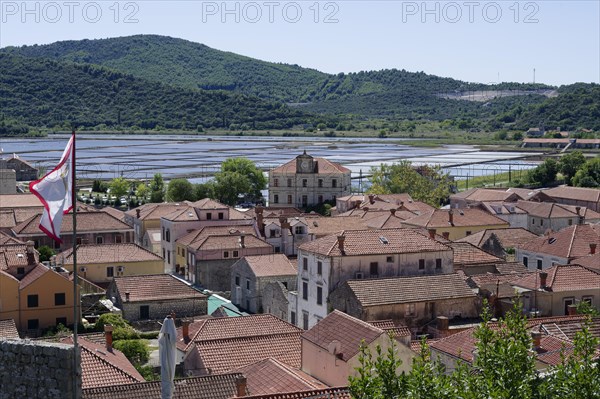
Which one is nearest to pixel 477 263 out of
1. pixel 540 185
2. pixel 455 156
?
pixel 540 185

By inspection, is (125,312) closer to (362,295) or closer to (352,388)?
(362,295)

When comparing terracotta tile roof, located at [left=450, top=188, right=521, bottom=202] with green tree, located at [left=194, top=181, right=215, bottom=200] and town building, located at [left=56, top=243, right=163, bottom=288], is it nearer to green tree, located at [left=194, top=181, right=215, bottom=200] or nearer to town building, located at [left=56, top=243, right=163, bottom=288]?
green tree, located at [left=194, top=181, right=215, bottom=200]

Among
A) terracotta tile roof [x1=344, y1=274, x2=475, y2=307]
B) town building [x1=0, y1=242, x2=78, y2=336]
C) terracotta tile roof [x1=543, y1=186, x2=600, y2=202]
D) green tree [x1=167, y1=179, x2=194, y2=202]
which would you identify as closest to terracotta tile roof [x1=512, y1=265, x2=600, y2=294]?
terracotta tile roof [x1=344, y1=274, x2=475, y2=307]

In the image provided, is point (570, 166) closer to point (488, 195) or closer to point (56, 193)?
point (488, 195)

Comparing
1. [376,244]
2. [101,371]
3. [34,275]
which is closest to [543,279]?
[376,244]

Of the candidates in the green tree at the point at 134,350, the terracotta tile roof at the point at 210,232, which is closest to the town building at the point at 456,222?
the terracotta tile roof at the point at 210,232

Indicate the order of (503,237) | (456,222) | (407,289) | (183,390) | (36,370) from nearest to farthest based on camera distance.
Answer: (36,370), (183,390), (407,289), (503,237), (456,222)
